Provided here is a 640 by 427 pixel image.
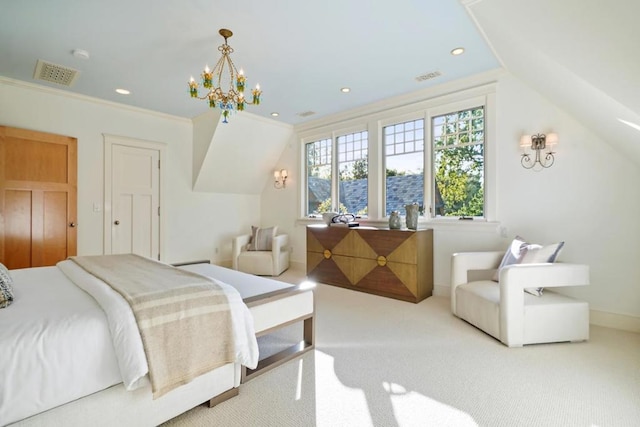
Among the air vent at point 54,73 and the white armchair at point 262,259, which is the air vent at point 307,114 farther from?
the air vent at point 54,73

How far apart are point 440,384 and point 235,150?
4.64 meters

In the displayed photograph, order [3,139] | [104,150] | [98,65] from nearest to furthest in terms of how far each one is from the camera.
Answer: [98,65] → [3,139] → [104,150]

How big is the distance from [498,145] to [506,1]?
193cm

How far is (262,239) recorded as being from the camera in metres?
5.46

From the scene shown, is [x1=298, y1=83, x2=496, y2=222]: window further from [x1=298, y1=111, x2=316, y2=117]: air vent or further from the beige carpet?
the beige carpet

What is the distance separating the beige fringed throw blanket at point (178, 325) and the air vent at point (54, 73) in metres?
2.90

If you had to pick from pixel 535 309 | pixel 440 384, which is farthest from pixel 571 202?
pixel 440 384

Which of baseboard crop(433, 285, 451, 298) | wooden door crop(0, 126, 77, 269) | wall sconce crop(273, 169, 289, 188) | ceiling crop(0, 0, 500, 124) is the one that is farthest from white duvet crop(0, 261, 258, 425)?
wall sconce crop(273, 169, 289, 188)

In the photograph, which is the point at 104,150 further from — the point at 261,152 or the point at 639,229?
the point at 639,229

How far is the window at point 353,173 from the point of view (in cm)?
487

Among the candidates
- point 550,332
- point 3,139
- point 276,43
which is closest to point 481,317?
point 550,332

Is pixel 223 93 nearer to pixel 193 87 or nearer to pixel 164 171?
pixel 193 87

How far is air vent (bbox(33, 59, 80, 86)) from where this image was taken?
3320 mm

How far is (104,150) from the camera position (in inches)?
177
